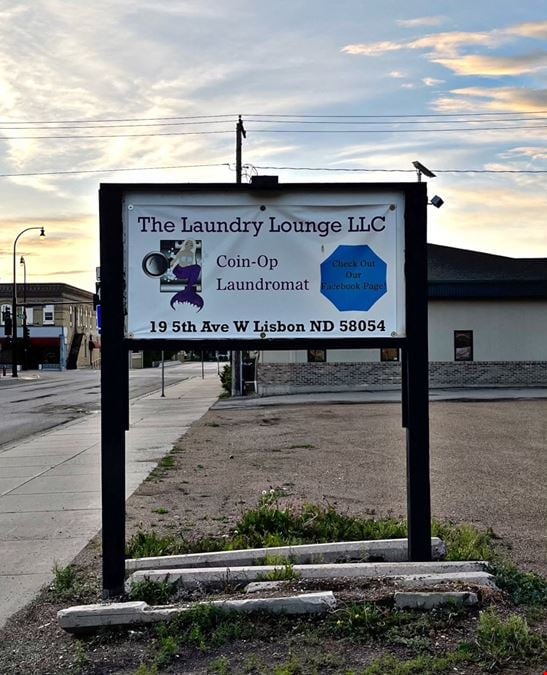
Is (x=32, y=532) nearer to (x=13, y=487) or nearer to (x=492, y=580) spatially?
(x=13, y=487)

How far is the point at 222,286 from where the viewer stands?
19.7 feet

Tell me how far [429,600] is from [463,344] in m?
30.3

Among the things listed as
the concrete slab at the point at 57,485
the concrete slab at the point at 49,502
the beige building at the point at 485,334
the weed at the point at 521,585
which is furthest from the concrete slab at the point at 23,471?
the beige building at the point at 485,334

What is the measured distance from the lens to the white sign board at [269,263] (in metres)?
5.96

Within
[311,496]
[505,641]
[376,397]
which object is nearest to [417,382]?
[505,641]

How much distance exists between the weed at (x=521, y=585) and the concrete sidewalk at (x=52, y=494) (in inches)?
124

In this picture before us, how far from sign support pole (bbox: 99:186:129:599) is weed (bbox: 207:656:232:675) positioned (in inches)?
51.5

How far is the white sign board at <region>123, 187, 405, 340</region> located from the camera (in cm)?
596

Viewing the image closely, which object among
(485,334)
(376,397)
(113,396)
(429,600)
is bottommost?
(376,397)

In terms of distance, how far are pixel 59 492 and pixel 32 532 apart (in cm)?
230

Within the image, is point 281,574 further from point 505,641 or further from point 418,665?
point 505,641

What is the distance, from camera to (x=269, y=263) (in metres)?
6.01

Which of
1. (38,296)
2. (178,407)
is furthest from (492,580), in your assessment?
(38,296)

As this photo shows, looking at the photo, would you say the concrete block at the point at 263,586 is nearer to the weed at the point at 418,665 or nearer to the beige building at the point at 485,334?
the weed at the point at 418,665
